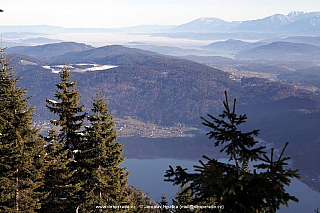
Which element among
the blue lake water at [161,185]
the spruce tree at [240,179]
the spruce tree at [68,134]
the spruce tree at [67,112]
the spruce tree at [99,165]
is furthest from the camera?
the blue lake water at [161,185]

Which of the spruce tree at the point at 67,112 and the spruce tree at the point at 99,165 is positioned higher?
the spruce tree at the point at 67,112

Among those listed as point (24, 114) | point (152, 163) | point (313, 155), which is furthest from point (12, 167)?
point (313, 155)

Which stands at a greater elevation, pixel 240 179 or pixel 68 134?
pixel 240 179

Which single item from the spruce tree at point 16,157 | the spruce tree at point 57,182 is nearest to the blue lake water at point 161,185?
the spruce tree at point 57,182

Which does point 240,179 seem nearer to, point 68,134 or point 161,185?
point 68,134

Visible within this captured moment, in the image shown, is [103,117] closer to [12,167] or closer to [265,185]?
[12,167]

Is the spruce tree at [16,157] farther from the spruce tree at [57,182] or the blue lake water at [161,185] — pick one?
the blue lake water at [161,185]

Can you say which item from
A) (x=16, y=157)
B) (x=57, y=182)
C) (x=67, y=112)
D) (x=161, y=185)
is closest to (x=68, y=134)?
(x=67, y=112)
